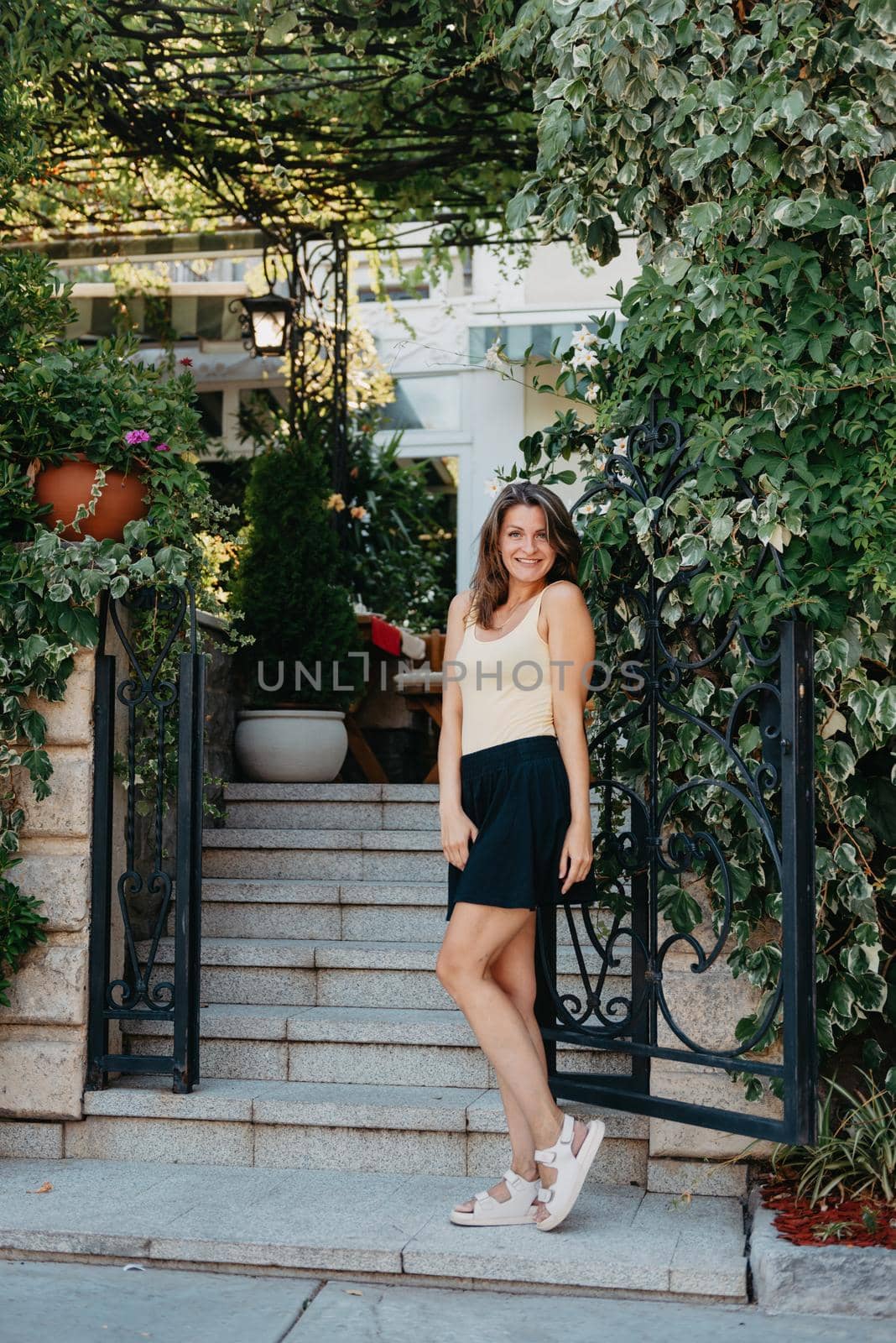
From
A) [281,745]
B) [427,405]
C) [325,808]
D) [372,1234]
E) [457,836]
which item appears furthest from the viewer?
[427,405]

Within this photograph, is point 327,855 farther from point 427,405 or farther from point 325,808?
point 427,405

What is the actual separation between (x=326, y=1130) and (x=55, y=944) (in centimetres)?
98

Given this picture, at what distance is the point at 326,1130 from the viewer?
3.83 metres

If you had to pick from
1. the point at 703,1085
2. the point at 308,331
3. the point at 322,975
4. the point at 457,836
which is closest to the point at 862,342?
the point at 457,836

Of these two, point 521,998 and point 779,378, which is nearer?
point 779,378

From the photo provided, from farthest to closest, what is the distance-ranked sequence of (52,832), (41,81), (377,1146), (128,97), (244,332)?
(244,332) < (128,97) < (41,81) < (52,832) < (377,1146)

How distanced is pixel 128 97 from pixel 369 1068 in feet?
15.5

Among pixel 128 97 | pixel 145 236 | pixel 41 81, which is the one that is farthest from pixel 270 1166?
pixel 145 236

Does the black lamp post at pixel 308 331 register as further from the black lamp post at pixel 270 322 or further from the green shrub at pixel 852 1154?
the green shrub at pixel 852 1154

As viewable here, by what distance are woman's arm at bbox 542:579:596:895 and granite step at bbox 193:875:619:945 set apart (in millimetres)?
1579

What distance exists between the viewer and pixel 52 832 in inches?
159

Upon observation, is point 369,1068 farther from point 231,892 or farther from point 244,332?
point 244,332

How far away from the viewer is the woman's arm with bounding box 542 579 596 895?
10.7 feet

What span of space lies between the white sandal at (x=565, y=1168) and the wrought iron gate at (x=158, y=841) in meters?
1.23
